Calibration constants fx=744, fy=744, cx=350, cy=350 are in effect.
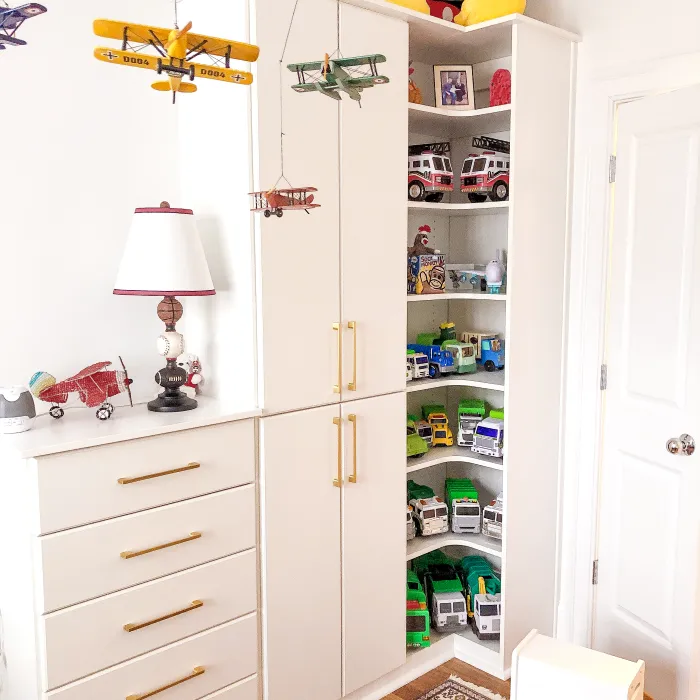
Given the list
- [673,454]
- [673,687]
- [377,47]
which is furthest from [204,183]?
[673,687]

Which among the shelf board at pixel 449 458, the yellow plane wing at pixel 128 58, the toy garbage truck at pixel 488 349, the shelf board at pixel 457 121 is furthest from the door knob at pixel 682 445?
the yellow plane wing at pixel 128 58

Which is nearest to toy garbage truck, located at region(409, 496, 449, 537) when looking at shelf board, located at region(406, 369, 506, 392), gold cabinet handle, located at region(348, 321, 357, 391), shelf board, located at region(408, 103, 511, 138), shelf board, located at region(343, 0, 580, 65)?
shelf board, located at region(406, 369, 506, 392)

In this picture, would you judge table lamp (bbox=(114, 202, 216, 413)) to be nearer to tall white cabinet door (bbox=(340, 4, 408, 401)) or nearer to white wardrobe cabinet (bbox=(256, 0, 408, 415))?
white wardrobe cabinet (bbox=(256, 0, 408, 415))

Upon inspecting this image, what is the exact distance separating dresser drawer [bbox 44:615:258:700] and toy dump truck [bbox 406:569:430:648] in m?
0.73

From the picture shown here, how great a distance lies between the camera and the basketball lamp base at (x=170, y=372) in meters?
2.05

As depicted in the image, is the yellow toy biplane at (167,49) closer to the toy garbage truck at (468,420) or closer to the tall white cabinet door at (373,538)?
the tall white cabinet door at (373,538)

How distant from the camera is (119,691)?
1872mm

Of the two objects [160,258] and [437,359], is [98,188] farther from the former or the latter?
[437,359]

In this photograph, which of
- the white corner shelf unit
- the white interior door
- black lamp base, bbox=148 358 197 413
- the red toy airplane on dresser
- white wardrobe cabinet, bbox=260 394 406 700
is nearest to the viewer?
the red toy airplane on dresser

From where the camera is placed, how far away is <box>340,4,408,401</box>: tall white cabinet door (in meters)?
2.23

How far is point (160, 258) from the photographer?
76.6 inches

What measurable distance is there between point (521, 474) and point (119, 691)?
1488mm

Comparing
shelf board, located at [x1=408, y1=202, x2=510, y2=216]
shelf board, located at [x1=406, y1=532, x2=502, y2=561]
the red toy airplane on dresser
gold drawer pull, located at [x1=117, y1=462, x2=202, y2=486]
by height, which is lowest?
shelf board, located at [x1=406, y1=532, x2=502, y2=561]

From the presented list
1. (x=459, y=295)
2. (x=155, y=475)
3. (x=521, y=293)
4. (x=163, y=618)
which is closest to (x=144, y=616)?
(x=163, y=618)
